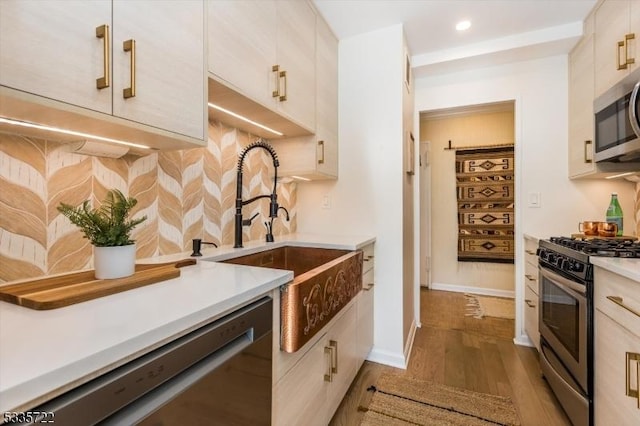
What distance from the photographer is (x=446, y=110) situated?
285 cm

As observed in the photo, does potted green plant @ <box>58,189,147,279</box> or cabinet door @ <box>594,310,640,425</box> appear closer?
potted green plant @ <box>58,189,147,279</box>

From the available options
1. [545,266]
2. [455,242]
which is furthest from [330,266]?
[455,242]

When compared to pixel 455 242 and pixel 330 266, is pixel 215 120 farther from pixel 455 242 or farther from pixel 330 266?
pixel 455 242

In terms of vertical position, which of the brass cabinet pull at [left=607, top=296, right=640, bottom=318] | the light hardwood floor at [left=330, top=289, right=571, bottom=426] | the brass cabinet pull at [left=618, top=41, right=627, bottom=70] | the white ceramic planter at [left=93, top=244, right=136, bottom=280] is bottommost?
the light hardwood floor at [left=330, top=289, right=571, bottom=426]

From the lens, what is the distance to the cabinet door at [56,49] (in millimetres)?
656

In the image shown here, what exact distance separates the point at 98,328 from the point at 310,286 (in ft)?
2.19

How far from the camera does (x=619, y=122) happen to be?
1690mm

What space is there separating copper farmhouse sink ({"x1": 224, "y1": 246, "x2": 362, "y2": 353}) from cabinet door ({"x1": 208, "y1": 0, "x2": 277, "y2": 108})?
0.84 meters

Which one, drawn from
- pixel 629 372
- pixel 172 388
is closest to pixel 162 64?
pixel 172 388

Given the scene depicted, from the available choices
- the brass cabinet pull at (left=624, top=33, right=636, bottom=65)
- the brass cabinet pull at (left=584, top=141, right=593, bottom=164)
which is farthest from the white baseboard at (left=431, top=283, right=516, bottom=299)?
the brass cabinet pull at (left=624, top=33, right=636, bottom=65)

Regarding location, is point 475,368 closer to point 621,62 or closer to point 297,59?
point 621,62

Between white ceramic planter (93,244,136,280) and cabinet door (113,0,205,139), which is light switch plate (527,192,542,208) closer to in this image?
cabinet door (113,0,205,139)

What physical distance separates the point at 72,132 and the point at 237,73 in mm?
667

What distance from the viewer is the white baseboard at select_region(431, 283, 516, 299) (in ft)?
12.7
